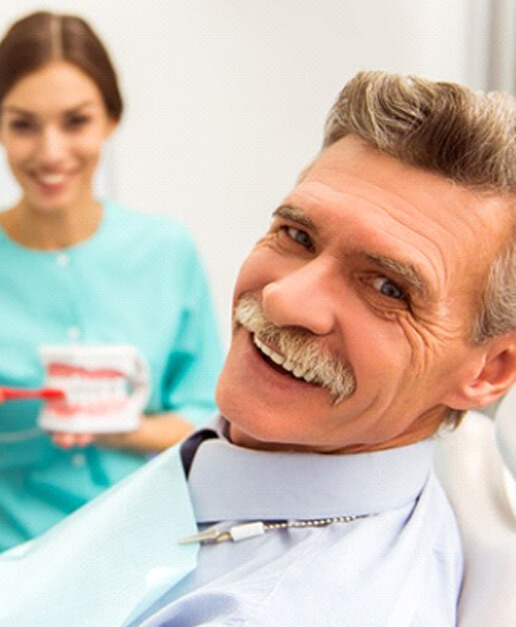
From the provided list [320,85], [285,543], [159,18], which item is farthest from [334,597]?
[159,18]

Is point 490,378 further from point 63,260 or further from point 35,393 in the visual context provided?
point 63,260

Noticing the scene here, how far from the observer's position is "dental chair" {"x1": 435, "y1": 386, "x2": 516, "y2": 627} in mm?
916

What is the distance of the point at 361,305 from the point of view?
915 mm

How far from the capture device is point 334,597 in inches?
33.8

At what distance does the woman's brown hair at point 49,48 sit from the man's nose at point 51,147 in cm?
9

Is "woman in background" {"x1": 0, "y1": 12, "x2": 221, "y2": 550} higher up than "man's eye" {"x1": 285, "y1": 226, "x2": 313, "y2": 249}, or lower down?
lower down

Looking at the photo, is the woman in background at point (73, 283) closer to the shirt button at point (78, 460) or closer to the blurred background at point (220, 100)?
the shirt button at point (78, 460)

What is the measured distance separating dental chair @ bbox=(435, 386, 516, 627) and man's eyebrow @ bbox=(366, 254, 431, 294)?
0.19 m

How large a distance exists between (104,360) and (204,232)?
77 centimetres

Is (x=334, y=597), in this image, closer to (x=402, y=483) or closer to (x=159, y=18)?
(x=402, y=483)

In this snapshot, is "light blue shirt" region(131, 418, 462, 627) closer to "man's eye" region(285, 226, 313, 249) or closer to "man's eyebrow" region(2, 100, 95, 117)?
"man's eye" region(285, 226, 313, 249)

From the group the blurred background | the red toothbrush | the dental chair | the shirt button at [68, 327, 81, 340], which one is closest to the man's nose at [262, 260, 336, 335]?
the dental chair

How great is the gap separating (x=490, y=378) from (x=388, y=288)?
Result: 16 cm

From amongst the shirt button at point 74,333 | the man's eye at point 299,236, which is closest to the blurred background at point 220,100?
the shirt button at point 74,333
